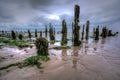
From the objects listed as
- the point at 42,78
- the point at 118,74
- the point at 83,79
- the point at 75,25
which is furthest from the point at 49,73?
the point at 75,25

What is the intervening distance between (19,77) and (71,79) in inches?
103

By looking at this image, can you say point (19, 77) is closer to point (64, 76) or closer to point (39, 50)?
point (64, 76)

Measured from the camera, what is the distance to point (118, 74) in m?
4.64

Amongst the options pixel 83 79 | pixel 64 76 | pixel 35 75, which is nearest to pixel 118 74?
pixel 83 79

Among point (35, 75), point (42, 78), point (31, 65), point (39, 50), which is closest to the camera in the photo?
point (42, 78)

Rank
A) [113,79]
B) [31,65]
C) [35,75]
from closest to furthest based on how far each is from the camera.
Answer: [113,79], [35,75], [31,65]

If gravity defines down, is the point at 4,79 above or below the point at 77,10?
below

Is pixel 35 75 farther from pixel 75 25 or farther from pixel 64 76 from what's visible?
pixel 75 25

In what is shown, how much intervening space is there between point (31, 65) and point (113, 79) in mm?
4848

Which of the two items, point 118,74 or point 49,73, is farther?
point 49,73

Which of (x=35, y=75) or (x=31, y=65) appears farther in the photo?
(x=31, y=65)

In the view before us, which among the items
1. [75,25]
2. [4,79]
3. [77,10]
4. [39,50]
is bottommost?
[4,79]

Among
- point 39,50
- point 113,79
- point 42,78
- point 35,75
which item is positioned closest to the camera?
point 113,79

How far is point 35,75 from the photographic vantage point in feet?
15.8
